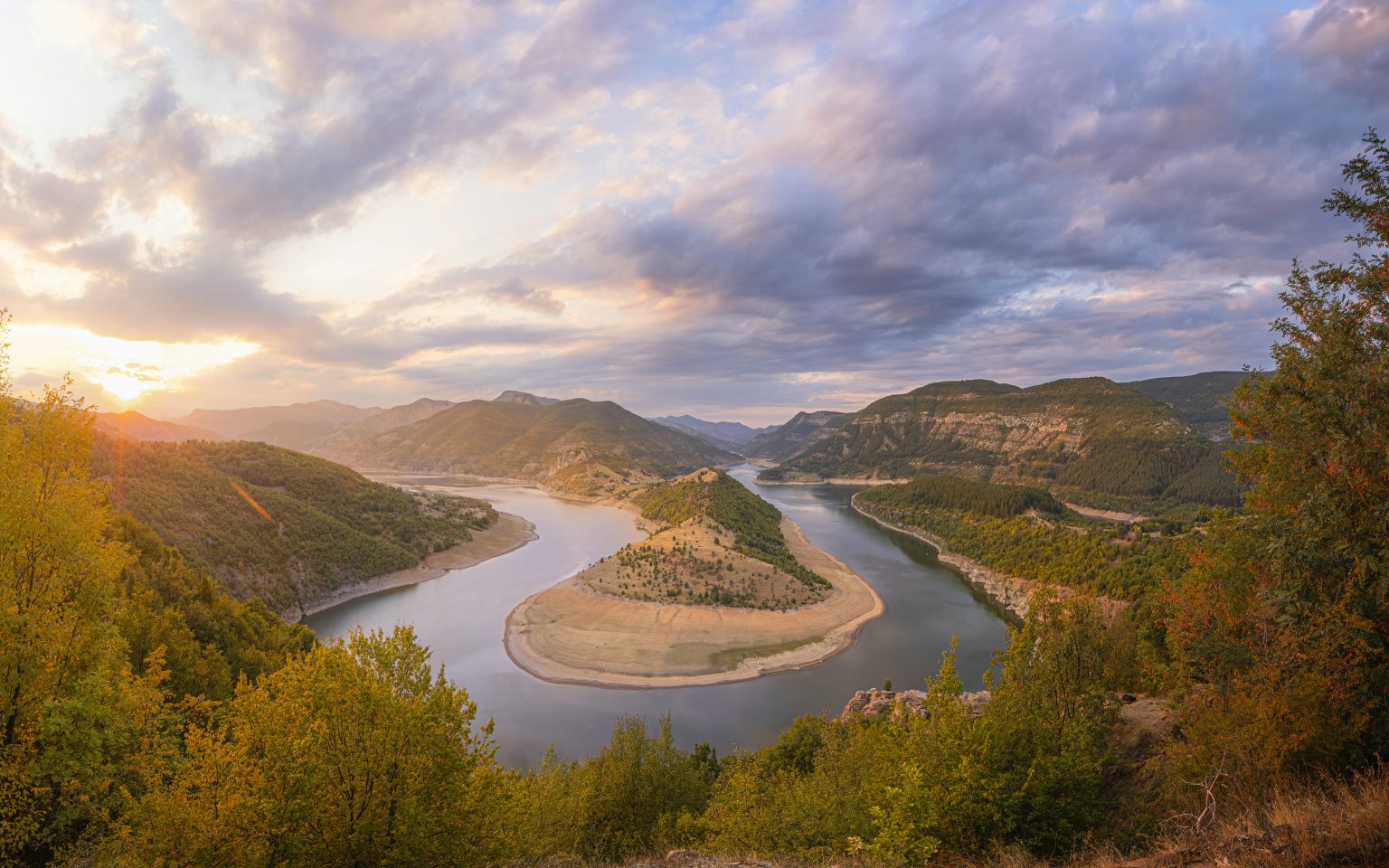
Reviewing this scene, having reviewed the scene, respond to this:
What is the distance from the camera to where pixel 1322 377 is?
471 inches

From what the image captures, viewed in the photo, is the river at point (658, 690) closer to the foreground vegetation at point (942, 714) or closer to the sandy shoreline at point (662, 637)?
the sandy shoreline at point (662, 637)

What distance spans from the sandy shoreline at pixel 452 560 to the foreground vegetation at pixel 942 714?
6533cm

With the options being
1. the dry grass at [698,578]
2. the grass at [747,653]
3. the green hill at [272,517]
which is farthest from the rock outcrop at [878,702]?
the green hill at [272,517]

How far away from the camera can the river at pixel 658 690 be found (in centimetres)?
4016

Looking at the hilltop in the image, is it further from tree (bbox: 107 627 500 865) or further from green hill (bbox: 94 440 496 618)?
tree (bbox: 107 627 500 865)

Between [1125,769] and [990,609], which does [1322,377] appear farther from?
[990,609]

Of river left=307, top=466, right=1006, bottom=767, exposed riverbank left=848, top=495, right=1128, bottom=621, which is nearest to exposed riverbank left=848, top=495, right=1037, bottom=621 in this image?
exposed riverbank left=848, top=495, right=1128, bottom=621

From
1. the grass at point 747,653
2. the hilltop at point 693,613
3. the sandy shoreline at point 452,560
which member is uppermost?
the sandy shoreline at point 452,560

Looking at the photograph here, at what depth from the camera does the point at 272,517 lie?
78.4 m

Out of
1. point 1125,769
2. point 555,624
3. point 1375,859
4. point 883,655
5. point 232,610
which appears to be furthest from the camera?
point 555,624

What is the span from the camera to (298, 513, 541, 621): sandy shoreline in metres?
73.0

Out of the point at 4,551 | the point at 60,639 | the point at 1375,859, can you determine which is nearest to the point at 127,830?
the point at 60,639

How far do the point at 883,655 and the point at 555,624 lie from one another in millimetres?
34241

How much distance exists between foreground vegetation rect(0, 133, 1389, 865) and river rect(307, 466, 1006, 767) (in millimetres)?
27180
